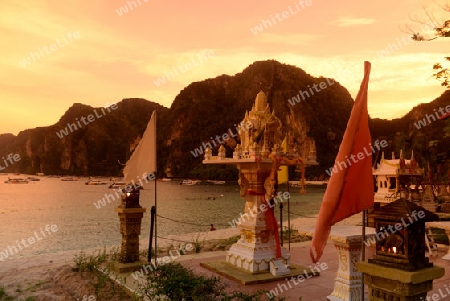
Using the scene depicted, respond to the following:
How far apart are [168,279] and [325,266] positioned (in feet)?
16.6

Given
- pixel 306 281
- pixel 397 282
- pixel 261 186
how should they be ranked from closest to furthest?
pixel 397 282 → pixel 306 281 → pixel 261 186

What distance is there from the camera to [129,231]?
9305 millimetres

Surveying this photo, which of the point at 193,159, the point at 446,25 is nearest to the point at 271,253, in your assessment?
the point at 446,25

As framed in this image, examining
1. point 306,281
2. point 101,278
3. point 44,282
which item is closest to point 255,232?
point 306,281

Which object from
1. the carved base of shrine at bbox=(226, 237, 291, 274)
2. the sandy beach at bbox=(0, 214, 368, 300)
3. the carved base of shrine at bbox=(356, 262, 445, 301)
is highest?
the carved base of shrine at bbox=(356, 262, 445, 301)

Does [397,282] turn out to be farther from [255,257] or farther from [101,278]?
[101,278]

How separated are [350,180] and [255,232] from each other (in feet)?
16.6

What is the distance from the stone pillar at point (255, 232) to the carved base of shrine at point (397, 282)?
490 cm

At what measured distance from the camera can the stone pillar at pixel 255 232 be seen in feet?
28.9

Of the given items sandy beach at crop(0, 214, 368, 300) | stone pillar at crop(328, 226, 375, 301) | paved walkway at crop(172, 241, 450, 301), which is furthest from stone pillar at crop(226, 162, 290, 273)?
stone pillar at crop(328, 226, 375, 301)

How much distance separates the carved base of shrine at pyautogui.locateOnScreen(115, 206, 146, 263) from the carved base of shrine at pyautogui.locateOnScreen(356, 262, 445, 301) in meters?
6.49

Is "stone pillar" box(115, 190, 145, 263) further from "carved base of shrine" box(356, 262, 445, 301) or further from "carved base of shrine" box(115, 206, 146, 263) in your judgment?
"carved base of shrine" box(356, 262, 445, 301)

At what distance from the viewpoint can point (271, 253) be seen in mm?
8984

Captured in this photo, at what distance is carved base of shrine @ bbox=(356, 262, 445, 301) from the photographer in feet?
12.1
